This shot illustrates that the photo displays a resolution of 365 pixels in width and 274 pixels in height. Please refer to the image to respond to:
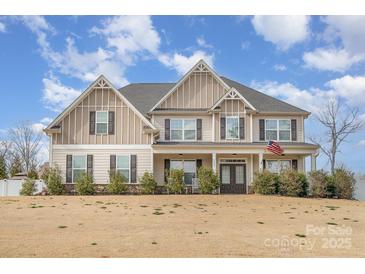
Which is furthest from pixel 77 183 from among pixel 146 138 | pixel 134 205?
pixel 134 205

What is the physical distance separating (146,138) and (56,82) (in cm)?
666

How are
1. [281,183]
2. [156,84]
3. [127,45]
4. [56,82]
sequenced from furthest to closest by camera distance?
[156,84] → [281,183] → [56,82] → [127,45]

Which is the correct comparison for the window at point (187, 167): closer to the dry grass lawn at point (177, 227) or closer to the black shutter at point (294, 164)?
the dry grass lawn at point (177, 227)

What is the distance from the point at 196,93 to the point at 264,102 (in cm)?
468

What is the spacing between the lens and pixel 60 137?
24750 mm

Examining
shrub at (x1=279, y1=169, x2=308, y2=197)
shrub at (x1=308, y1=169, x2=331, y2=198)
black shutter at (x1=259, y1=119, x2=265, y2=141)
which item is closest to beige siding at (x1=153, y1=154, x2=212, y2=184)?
black shutter at (x1=259, y1=119, x2=265, y2=141)

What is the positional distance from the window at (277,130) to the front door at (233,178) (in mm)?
2526

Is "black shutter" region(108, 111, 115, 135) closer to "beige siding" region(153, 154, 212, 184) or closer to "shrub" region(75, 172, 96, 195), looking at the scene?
"shrub" region(75, 172, 96, 195)

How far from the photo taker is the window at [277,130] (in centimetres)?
2680

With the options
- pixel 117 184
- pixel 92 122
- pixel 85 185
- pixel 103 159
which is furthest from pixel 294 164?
pixel 85 185

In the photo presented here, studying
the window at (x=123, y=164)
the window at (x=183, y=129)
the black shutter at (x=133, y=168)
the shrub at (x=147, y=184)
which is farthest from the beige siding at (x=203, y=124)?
the shrub at (x=147, y=184)

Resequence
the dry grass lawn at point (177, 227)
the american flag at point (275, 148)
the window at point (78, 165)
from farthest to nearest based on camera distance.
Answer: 1. the window at point (78, 165)
2. the american flag at point (275, 148)
3. the dry grass lawn at point (177, 227)

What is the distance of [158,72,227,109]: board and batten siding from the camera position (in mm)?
26797

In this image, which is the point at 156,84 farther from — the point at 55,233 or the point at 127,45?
the point at 55,233
